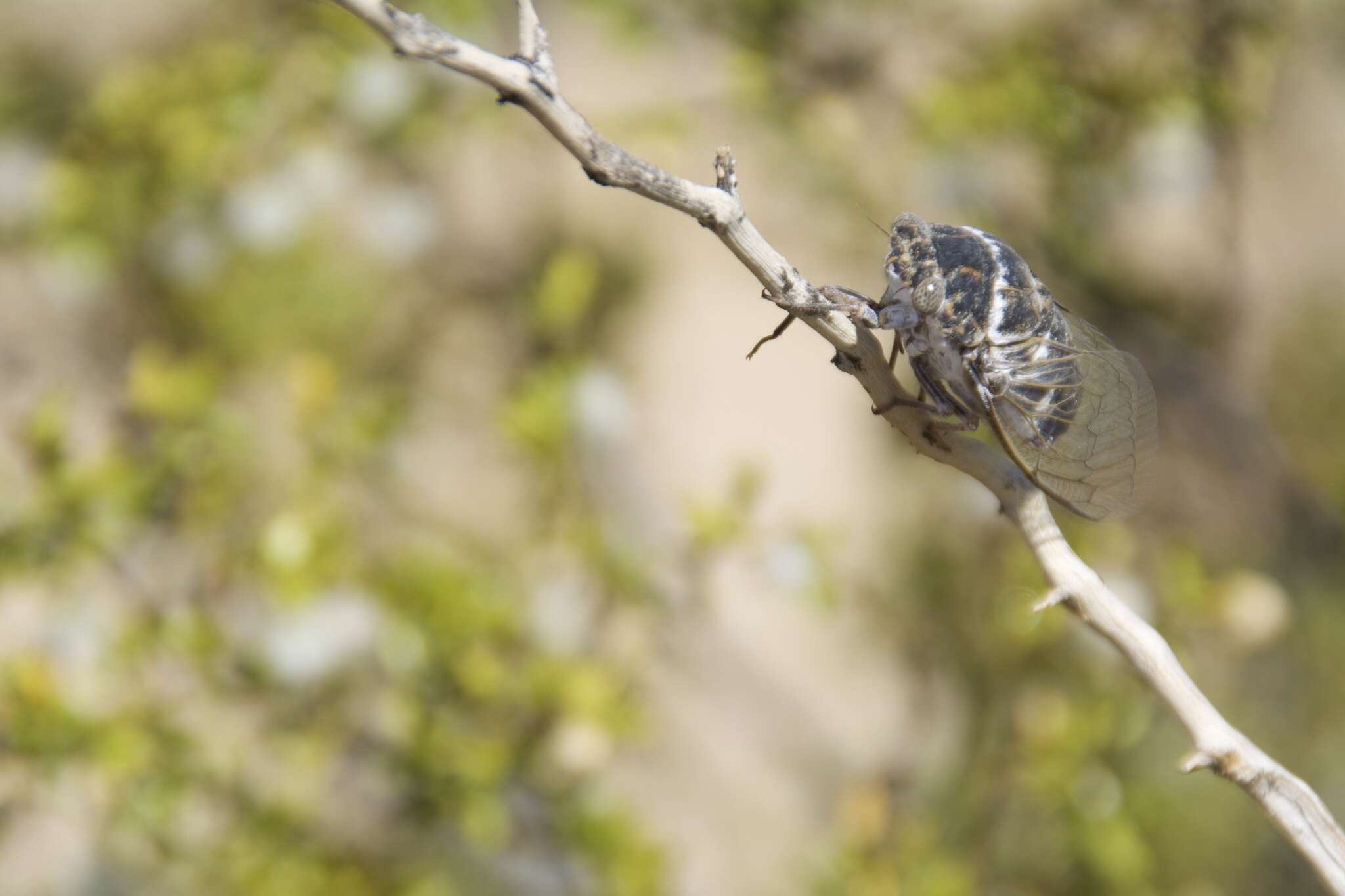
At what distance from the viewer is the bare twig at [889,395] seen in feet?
1.15

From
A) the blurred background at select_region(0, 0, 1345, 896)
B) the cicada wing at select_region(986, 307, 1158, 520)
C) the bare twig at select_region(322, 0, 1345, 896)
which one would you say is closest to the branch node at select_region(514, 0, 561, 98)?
the bare twig at select_region(322, 0, 1345, 896)

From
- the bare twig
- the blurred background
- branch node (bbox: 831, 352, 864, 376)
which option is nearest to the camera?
the bare twig

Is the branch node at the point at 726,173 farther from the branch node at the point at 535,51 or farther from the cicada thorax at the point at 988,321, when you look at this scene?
the cicada thorax at the point at 988,321

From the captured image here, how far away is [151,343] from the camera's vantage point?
5.49ft

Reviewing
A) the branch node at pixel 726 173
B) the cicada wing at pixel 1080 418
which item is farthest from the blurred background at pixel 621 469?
the branch node at pixel 726 173

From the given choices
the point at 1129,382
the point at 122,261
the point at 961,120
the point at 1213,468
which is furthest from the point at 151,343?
the point at 1213,468

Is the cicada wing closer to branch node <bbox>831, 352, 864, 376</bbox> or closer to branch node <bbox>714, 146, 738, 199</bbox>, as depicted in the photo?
branch node <bbox>831, 352, 864, 376</bbox>

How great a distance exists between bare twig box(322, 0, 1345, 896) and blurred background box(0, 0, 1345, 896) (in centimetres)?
60

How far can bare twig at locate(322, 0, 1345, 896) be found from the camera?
1.15 ft

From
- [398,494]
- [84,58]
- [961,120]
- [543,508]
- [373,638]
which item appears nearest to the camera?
[373,638]

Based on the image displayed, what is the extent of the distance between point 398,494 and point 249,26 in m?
0.80

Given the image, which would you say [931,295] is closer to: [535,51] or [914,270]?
[914,270]

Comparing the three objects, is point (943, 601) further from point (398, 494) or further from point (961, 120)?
point (398, 494)

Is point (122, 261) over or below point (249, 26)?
below
